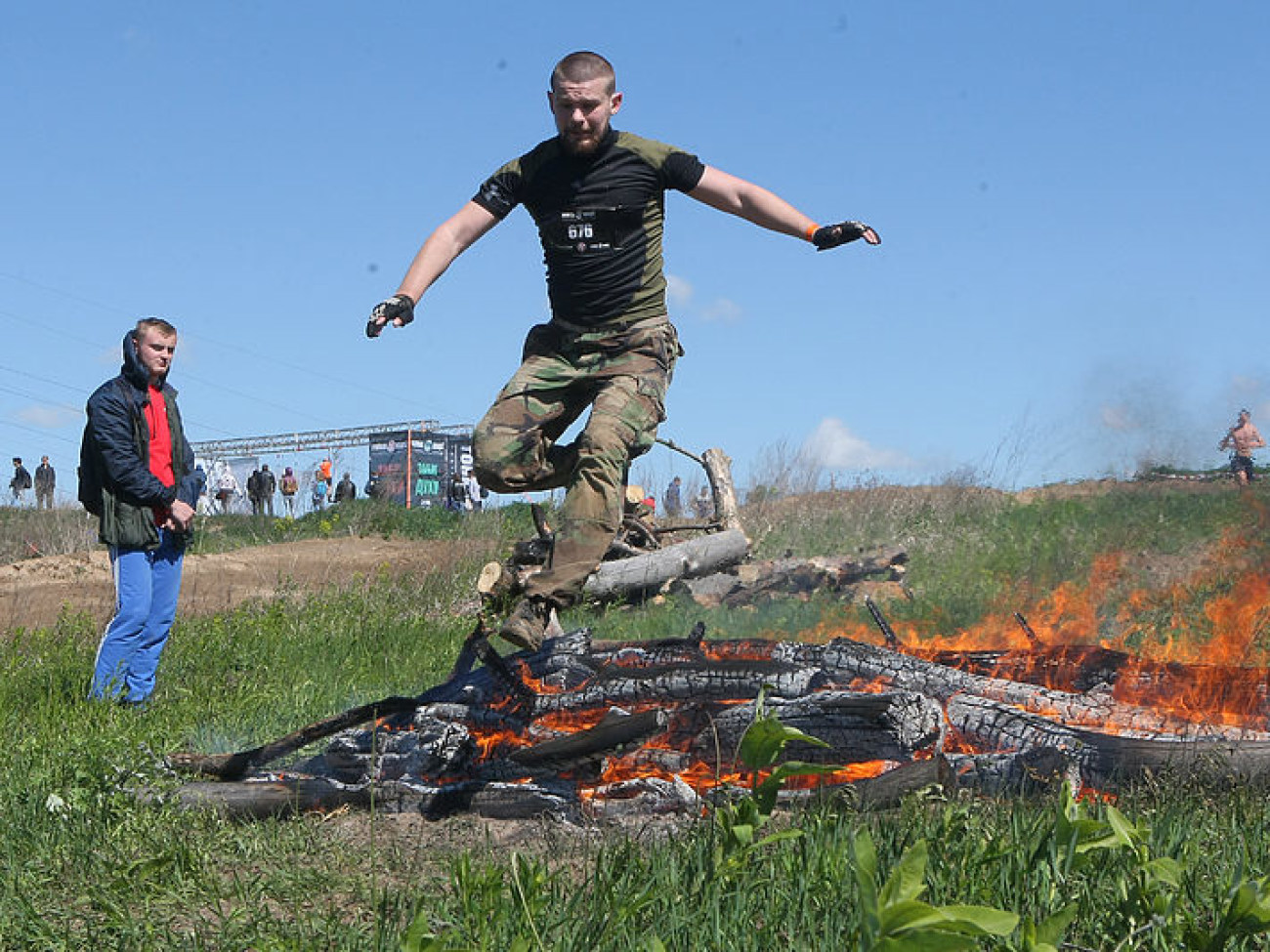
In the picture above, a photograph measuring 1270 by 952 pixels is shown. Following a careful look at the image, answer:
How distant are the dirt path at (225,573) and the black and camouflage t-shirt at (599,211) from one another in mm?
6658

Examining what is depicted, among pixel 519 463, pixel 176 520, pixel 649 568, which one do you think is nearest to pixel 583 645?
pixel 519 463

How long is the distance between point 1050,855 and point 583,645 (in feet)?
11.7

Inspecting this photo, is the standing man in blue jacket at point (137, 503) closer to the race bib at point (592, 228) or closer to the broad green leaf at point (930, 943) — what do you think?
the race bib at point (592, 228)

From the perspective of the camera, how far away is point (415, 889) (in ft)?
10.1

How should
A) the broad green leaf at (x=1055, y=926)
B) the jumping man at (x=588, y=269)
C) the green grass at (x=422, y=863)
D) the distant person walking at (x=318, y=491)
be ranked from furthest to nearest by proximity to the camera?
the distant person walking at (x=318, y=491), the jumping man at (x=588, y=269), the green grass at (x=422, y=863), the broad green leaf at (x=1055, y=926)

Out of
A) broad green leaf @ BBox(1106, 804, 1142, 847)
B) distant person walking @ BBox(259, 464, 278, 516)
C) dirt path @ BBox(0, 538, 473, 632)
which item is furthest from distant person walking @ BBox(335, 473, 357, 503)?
broad green leaf @ BBox(1106, 804, 1142, 847)

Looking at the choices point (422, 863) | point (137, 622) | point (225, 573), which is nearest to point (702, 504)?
point (225, 573)

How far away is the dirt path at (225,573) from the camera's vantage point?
12286mm

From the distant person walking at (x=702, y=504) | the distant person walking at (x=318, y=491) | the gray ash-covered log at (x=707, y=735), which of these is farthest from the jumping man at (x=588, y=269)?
the distant person walking at (x=318, y=491)

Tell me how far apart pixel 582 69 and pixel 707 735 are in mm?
2726

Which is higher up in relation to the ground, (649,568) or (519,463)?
(519,463)

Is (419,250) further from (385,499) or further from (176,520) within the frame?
(385,499)

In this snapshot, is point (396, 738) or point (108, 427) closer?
point (396, 738)

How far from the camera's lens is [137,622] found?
667 centimetres
